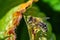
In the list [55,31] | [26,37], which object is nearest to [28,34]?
[26,37]

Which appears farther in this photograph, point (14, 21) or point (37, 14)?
point (37, 14)

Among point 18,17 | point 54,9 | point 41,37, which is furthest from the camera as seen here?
point 54,9

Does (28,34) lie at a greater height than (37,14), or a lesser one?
lesser

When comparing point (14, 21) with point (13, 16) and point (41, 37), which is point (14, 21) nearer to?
point (13, 16)

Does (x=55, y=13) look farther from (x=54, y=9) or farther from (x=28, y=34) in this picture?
(x=28, y=34)

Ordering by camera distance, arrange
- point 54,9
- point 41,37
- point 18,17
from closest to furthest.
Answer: point 18,17
point 41,37
point 54,9

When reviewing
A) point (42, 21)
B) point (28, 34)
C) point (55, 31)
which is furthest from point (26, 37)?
point (55, 31)

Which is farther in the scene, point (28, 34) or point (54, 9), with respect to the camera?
point (54, 9)

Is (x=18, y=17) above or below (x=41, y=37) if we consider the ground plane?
above

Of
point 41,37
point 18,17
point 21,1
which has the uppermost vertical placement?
point 21,1
